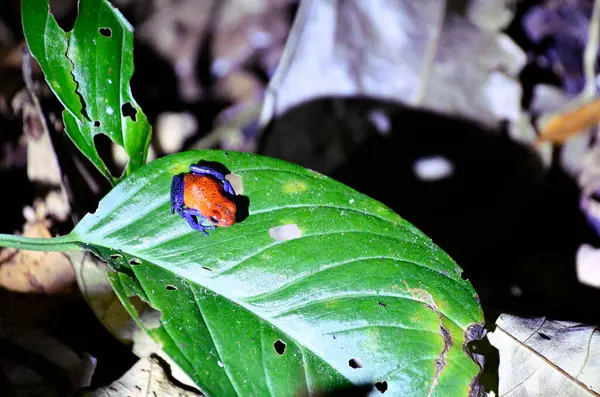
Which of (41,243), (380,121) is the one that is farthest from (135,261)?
(380,121)

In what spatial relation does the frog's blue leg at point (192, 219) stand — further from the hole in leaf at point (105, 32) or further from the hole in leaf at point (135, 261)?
the hole in leaf at point (105, 32)

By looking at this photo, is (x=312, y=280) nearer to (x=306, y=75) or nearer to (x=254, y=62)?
(x=306, y=75)

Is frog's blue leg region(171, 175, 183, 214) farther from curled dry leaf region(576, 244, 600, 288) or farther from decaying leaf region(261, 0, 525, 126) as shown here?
curled dry leaf region(576, 244, 600, 288)

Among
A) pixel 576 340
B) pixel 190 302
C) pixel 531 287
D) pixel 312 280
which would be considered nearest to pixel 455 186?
pixel 531 287

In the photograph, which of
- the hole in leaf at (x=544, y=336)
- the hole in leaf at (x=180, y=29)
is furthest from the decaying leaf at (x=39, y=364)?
the hole in leaf at (x=180, y=29)

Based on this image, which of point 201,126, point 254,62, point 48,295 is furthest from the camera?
point 254,62

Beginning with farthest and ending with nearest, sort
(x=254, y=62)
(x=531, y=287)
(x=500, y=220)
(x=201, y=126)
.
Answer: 1. (x=254, y=62)
2. (x=201, y=126)
3. (x=500, y=220)
4. (x=531, y=287)

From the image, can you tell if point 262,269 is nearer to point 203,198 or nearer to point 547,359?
point 203,198

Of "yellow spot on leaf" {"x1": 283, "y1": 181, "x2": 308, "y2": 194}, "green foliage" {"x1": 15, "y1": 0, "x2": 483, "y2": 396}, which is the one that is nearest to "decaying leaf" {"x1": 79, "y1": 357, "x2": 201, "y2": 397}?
"green foliage" {"x1": 15, "y1": 0, "x2": 483, "y2": 396}
